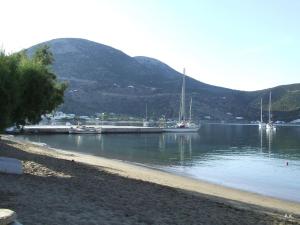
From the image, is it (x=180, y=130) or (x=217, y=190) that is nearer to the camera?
(x=217, y=190)

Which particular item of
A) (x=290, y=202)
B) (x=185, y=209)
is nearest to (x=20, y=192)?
(x=185, y=209)

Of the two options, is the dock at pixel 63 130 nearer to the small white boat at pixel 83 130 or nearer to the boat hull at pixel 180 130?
the small white boat at pixel 83 130

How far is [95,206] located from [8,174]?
229 inches

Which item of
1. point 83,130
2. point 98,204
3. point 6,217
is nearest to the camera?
point 6,217

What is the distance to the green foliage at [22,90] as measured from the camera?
2428cm

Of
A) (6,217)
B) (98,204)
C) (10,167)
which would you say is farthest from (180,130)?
(6,217)

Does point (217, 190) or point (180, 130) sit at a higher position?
point (180, 130)

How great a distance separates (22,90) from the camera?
91.5ft

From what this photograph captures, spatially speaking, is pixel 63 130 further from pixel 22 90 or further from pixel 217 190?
pixel 22 90

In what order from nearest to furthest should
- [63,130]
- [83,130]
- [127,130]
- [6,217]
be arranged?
[6,217], [63,130], [83,130], [127,130]

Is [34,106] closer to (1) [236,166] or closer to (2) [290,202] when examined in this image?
(2) [290,202]

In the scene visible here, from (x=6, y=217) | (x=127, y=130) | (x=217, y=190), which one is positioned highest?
(x=6, y=217)

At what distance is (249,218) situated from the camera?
633 inches

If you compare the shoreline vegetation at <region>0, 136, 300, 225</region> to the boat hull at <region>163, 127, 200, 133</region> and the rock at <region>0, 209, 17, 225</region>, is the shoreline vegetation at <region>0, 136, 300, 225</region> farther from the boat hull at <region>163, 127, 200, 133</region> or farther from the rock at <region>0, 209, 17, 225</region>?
the boat hull at <region>163, 127, 200, 133</region>
